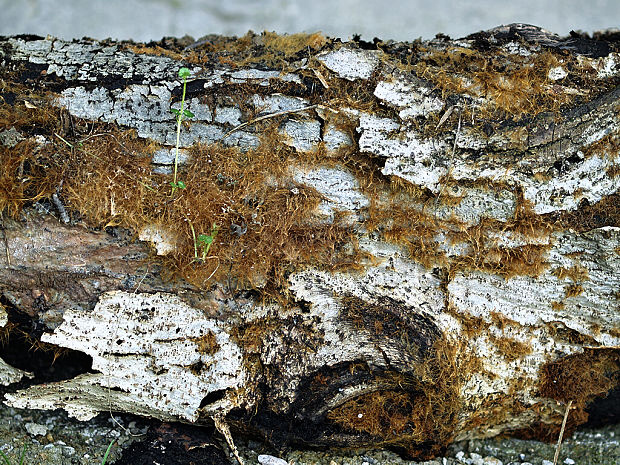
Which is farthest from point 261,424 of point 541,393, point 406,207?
point 541,393

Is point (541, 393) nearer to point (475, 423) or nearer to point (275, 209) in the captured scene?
point (475, 423)

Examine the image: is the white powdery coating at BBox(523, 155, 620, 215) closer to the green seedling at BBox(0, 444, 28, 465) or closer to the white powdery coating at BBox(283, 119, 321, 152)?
the white powdery coating at BBox(283, 119, 321, 152)

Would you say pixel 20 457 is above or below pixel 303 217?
below

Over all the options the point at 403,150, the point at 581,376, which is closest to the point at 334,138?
the point at 403,150

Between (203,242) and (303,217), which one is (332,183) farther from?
(203,242)

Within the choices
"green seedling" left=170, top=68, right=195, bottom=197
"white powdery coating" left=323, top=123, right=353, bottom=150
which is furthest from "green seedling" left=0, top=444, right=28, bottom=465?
"white powdery coating" left=323, top=123, right=353, bottom=150

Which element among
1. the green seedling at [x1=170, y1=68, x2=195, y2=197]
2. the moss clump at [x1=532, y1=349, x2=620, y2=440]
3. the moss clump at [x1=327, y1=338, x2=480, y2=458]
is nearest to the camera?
the green seedling at [x1=170, y1=68, x2=195, y2=197]

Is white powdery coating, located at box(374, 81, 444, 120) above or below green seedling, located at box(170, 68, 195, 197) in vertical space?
above

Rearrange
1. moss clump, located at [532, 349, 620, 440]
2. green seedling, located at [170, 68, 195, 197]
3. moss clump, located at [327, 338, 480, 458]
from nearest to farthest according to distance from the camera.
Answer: green seedling, located at [170, 68, 195, 197] < moss clump, located at [327, 338, 480, 458] < moss clump, located at [532, 349, 620, 440]
